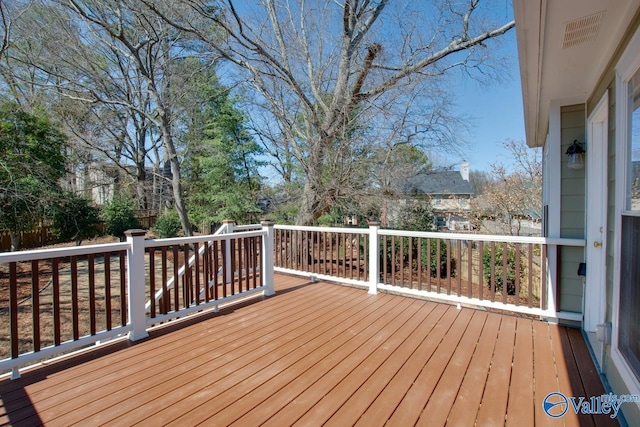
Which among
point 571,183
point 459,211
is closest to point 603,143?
point 571,183

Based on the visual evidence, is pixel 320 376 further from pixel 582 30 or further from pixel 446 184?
pixel 446 184

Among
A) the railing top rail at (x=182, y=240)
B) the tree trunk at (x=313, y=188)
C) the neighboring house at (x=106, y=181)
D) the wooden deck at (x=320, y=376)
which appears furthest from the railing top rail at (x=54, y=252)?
the neighboring house at (x=106, y=181)

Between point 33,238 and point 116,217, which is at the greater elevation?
point 116,217

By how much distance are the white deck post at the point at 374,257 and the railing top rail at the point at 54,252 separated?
2.79m

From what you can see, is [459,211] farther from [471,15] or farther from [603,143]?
[603,143]

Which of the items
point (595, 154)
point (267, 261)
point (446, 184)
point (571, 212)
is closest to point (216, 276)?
point (267, 261)

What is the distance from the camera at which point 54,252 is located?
7.27 ft

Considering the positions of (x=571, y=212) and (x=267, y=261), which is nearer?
(x=571, y=212)

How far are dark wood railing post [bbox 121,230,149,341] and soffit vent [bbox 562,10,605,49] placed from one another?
3513 millimetres

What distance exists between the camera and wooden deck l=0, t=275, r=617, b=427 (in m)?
1.71

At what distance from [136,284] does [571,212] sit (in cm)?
425

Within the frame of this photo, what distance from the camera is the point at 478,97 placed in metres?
8.68

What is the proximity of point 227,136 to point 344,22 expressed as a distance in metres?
7.30

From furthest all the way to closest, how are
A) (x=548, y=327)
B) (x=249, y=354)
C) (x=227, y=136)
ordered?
1. (x=227, y=136)
2. (x=548, y=327)
3. (x=249, y=354)
